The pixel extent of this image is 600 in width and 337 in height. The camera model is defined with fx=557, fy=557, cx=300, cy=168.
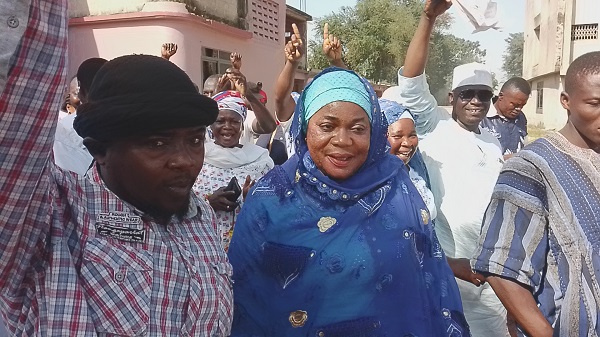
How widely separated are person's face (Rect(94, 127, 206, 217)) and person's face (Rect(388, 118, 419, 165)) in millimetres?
1866

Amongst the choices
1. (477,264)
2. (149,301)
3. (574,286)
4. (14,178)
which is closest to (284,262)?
(477,264)

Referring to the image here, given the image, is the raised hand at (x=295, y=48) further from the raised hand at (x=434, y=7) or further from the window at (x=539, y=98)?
the window at (x=539, y=98)

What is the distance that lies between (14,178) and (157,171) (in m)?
0.39

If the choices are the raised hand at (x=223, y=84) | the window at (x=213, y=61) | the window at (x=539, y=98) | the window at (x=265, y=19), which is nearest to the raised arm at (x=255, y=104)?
the raised hand at (x=223, y=84)

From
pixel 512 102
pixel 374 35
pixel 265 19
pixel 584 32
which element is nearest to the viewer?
pixel 512 102

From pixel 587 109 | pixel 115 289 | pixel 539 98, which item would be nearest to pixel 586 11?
pixel 539 98

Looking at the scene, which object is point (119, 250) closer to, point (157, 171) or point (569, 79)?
point (157, 171)

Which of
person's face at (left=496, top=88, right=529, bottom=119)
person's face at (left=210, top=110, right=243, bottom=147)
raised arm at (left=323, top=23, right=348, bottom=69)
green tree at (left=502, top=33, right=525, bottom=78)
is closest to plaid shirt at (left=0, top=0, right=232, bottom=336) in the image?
raised arm at (left=323, top=23, right=348, bottom=69)

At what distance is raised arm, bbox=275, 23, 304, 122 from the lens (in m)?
3.71

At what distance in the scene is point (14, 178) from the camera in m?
1.03

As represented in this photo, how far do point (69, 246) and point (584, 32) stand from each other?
89.6 ft

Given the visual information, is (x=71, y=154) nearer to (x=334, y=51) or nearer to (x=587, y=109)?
(x=334, y=51)

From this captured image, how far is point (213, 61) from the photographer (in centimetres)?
1157

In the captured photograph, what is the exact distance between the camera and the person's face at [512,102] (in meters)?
6.18
